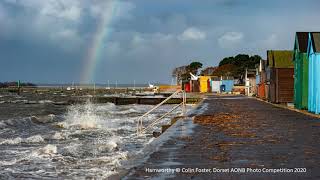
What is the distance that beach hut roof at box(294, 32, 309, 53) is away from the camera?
3338 centimetres

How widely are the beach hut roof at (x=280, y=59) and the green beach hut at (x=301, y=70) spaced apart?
9337mm

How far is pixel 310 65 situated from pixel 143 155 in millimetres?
19752

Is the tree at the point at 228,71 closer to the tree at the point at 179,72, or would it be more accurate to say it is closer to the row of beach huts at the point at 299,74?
the tree at the point at 179,72

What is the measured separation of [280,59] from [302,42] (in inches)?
507

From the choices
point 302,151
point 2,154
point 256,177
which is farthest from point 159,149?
point 2,154

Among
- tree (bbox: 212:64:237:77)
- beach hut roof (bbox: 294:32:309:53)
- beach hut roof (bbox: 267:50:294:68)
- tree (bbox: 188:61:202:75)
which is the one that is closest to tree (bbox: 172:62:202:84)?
tree (bbox: 188:61:202:75)

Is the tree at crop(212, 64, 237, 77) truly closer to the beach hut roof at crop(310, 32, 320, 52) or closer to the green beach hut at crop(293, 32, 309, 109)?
the green beach hut at crop(293, 32, 309, 109)

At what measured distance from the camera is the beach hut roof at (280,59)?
148 ft

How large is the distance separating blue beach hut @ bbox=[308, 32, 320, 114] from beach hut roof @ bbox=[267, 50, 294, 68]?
15148 mm

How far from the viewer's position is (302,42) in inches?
1332

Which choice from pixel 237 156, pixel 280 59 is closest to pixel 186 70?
pixel 280 59

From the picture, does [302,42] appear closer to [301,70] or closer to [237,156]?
[301,70]

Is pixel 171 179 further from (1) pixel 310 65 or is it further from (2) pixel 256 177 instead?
(1) pixel 310 65

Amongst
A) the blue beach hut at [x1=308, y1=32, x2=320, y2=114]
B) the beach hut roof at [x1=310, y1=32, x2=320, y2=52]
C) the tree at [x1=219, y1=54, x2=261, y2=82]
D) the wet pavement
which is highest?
the tree at [x1=219, y1=54, x2=261, y2=82]
